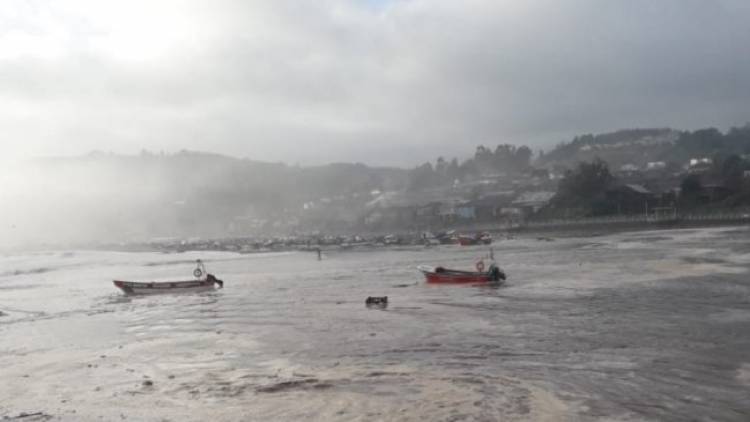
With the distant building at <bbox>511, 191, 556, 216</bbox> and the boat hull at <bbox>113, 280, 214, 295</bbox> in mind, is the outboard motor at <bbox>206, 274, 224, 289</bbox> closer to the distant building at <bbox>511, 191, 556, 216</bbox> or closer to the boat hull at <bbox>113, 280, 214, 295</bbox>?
the boat hull at <bbox>113, 280, 214, 295</bbox>

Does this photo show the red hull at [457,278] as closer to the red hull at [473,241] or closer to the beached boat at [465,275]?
the beached boat at [465,275]

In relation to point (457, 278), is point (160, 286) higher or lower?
lower

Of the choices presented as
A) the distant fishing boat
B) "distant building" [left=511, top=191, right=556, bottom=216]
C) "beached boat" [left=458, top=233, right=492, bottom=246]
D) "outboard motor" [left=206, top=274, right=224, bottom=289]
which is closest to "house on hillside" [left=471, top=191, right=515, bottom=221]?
"distant building" [left=511, top=191, right=556, bottom=216]

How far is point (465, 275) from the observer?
39.6 m

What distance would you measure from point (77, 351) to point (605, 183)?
110 metres

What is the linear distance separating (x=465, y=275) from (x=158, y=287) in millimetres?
21032

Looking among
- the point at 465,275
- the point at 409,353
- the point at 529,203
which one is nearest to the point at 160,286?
the point at 465,275

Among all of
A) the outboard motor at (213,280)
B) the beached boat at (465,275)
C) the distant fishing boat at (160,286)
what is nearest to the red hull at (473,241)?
the beached boat at (465,275)

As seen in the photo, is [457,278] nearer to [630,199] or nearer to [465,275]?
[465,275]

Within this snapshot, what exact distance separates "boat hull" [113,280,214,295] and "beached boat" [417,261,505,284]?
1587cm

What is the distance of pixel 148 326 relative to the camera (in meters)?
28.3

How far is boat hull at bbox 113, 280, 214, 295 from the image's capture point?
42.9 metres

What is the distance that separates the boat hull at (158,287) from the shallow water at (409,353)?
365 cm

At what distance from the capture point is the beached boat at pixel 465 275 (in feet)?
127
